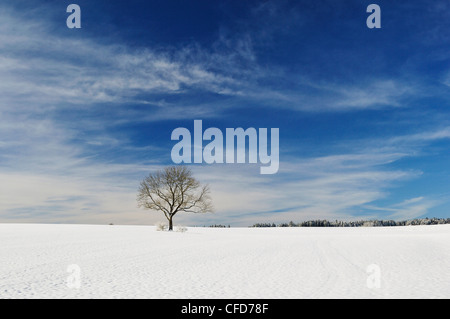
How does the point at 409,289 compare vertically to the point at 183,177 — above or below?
below

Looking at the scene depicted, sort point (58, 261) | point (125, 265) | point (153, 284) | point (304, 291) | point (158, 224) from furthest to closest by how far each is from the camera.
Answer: point (158, 224) → point (58, 261) → point (125, 265) → point (153, 284) → point (304, 291)

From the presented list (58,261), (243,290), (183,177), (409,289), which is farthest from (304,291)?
(183,177)

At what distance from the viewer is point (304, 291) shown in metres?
11.2

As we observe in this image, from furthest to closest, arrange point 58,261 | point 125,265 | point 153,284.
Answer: point 58,261, point 125,265, point 153,284

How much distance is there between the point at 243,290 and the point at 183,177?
1713 inches

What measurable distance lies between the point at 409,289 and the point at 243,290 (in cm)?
537

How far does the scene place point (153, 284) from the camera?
1239 cm
